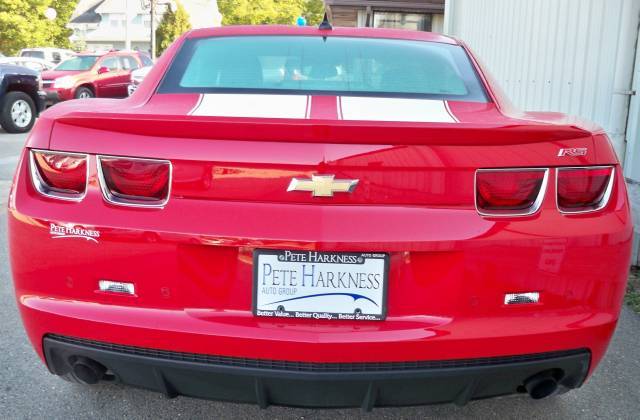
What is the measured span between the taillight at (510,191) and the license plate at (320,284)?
365 mm

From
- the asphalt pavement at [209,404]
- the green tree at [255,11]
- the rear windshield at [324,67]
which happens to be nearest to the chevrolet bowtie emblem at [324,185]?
the rear windshield at [324,67]

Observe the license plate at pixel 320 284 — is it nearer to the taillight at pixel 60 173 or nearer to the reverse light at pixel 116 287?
the reverse light at pixel 116 287

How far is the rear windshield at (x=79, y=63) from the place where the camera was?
18.5 meters

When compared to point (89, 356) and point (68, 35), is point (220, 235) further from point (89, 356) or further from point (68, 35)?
point (68, 35)

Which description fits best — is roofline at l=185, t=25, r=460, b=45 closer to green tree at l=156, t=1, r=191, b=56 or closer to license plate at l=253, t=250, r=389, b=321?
license plate at l=253, t=250, r=389, b=321

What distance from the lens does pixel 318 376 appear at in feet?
6.18

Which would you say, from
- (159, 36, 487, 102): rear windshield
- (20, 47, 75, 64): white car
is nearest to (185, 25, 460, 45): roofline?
(159, 36, 487, 102): rear windshield

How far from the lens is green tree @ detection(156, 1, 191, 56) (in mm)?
51875

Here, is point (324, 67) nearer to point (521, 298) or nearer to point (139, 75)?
point (521, 298)

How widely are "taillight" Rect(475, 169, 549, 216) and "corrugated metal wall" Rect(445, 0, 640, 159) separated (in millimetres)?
3495

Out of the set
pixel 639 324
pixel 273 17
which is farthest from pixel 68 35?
pixel 639 324

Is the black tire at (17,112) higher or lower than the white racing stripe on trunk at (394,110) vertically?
lower

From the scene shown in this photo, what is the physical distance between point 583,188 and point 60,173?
5.47 ft

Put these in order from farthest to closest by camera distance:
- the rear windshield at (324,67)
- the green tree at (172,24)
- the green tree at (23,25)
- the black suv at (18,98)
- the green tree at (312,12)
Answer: the green tree at (312,12) → the green tree at (172,24) → the green tree at (23,25) → the black suv at (18,98) → the rear windshield at (324,67)
